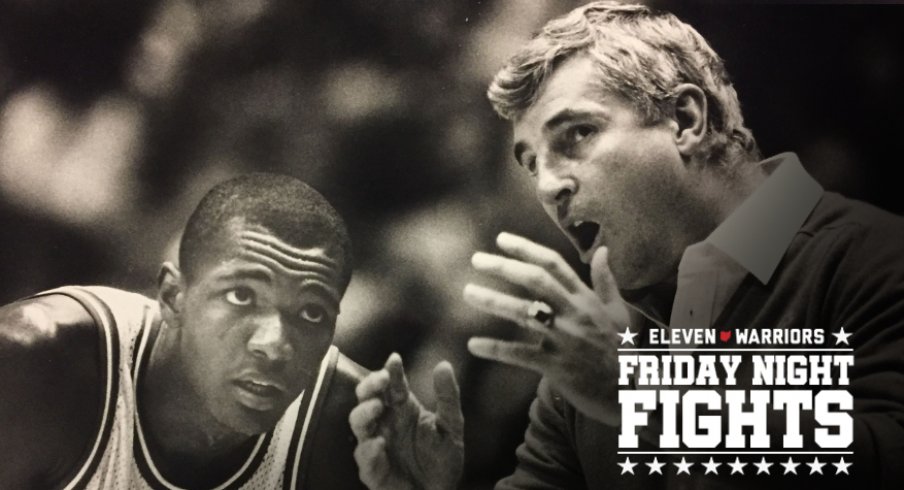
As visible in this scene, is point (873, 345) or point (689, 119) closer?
point (873, 345)

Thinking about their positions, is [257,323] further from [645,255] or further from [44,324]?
[645,255]

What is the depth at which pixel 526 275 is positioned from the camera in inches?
83.3

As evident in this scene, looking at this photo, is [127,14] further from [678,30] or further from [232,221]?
[678,30]

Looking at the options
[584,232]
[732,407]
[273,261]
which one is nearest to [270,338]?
[273,261]

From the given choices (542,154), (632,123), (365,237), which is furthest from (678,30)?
(365,237)

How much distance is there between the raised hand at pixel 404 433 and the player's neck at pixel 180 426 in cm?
28

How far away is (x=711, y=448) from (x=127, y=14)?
5.78ft

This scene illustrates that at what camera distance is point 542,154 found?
214 centimetres

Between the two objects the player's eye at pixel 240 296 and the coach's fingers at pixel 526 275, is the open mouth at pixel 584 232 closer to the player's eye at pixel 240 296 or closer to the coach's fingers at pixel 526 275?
the coach's fingers at pixel 526 275

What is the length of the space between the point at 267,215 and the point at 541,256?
66 centimetres

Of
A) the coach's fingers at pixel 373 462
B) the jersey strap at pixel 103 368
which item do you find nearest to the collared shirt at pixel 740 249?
the coach's fingers at pixel 373 462

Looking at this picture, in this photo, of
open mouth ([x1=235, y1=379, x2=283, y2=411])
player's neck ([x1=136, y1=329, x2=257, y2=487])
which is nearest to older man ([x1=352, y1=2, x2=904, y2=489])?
open mouth ([x1=235, y1=379, x2=283, y2=411])

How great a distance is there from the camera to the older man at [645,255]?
6.73ft

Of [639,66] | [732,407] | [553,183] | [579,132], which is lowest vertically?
[732,407]
